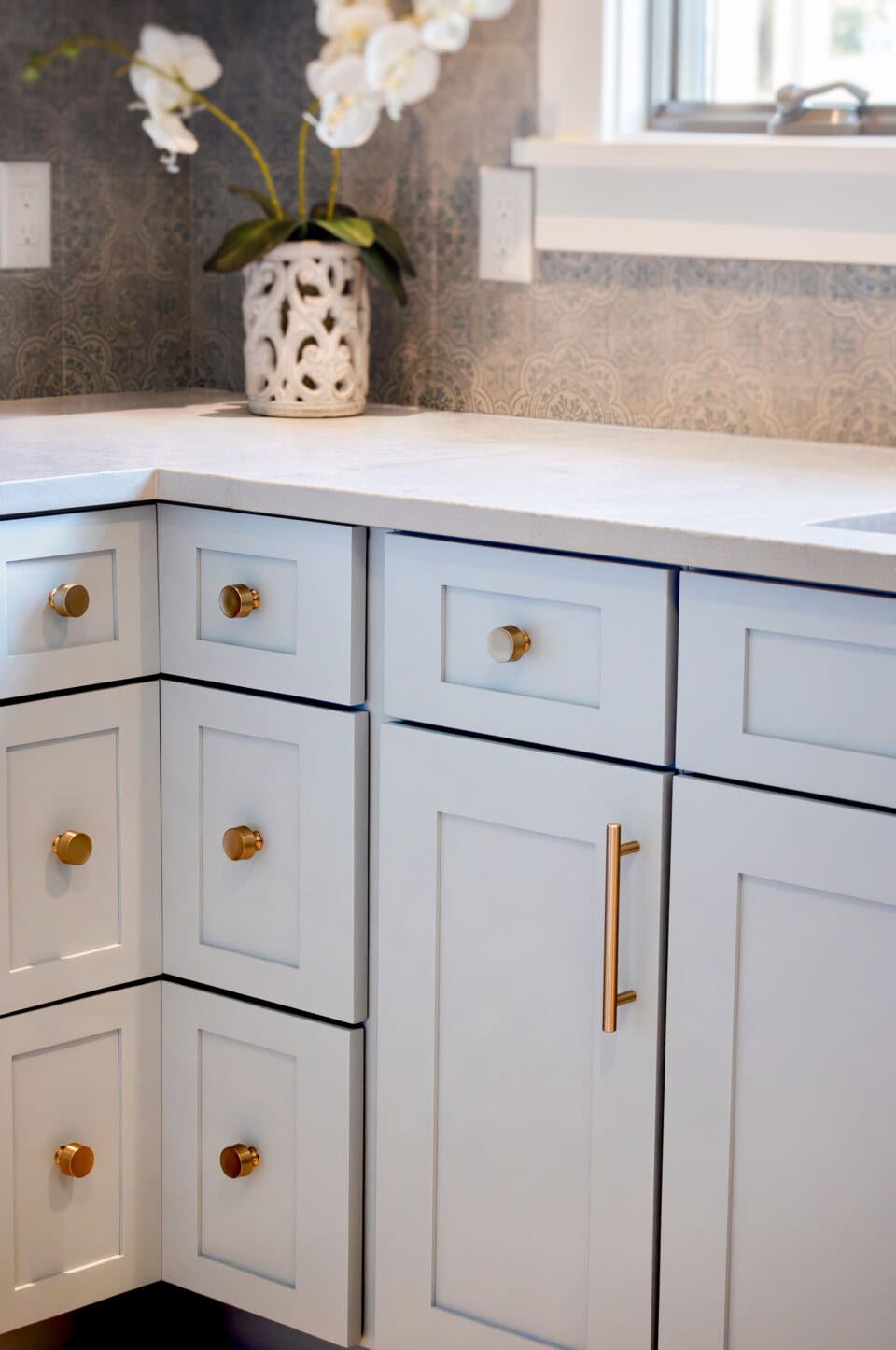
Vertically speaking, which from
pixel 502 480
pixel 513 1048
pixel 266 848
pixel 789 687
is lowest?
pixel 513 1048

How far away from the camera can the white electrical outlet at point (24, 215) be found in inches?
84.9

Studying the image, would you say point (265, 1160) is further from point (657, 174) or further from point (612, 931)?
point (657, 174)

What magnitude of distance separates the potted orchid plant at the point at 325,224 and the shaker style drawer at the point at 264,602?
0.46 meters

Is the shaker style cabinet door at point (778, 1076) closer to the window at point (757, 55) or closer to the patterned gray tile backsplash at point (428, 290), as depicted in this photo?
the patterned gray tile backsplash at point (428, 290)

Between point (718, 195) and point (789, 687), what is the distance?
796 millimetres

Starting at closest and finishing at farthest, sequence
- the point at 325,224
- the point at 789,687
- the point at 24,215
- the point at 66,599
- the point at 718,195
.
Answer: the point at 789,687, the point at 66,599, the point at 718,195, the point at 325,224, the point at 24,215

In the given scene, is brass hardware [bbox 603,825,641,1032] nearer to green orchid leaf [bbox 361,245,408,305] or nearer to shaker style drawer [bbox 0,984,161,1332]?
shaker style drawer [bbox 0,984,161,1332]

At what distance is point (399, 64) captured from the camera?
195 centimetres

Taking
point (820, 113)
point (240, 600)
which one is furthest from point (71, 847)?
point (820, 113)

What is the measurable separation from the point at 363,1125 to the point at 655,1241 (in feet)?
0.98

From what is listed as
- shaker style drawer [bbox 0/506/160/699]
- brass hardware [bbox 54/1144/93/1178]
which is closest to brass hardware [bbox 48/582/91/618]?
shaker style drawer [bbox 0/506/160/699]

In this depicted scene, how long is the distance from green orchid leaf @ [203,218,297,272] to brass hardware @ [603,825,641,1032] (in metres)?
0.90

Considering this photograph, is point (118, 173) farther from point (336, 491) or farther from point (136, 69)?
point (336, 491)

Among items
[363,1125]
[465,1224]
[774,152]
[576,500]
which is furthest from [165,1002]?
Result: [774,152]
